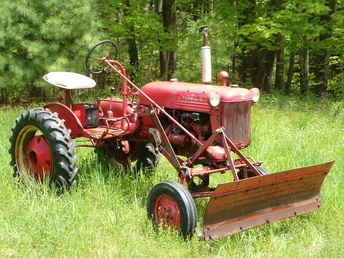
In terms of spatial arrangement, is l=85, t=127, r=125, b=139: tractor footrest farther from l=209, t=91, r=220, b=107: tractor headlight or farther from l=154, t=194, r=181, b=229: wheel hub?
l=209, t=91, r=220, b=107: tractor headlight

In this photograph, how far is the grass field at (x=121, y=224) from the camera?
369cm

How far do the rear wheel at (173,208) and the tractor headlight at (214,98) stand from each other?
30.5 inches

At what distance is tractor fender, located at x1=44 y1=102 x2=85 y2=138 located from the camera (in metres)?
5.27

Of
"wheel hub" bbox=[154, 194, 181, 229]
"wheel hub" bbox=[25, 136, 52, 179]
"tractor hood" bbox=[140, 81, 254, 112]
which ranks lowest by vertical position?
"wheel hub" bbox=[154, 194, 181, 229]

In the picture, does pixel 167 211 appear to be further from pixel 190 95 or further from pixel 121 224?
pixel 190 95

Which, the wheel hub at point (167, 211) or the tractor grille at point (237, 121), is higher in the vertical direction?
the tractor grille at point (237, 121)

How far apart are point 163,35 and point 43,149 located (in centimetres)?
851

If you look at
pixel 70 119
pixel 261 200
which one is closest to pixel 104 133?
pixel 70 119

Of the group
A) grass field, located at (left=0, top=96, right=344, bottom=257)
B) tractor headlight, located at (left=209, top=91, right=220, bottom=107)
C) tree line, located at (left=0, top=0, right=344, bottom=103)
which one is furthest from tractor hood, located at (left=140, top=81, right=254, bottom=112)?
tree line, located at (left=0, top=0, right=344, bottom=103)

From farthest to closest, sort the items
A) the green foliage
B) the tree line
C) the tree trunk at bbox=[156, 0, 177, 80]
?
1. the tree trunk at bbox=[156, 0, 177, 80]
2. the tree line
3. the green foliage

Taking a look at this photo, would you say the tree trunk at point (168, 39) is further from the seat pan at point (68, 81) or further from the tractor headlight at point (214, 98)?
the tractor headlight at point (214, 98)

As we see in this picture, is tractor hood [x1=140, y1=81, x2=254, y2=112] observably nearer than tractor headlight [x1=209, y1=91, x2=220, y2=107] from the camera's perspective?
No

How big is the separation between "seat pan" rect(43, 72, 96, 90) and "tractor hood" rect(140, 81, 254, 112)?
0.90 metres

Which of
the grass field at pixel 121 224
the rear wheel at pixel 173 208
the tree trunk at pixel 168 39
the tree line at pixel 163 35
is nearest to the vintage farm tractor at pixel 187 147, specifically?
the rear wheel at pixel 173 208
